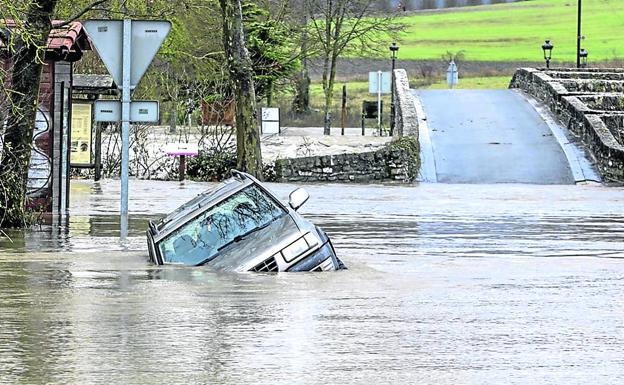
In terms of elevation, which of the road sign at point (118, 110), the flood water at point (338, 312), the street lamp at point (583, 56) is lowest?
the flood water at point (338, 312)

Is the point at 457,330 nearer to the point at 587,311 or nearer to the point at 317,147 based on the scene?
the point at 587,311

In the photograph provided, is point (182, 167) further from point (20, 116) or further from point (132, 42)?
point (132, 42)

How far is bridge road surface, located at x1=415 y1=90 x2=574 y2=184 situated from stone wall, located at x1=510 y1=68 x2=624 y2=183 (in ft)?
2.37

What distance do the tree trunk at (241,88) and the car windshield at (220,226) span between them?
1945cm

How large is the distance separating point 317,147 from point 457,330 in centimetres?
3397

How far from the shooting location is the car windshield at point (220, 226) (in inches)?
623

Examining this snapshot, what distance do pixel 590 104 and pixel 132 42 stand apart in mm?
30583

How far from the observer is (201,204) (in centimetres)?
1606

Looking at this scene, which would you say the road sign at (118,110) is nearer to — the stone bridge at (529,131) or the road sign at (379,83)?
the stone bridge at (529,131)

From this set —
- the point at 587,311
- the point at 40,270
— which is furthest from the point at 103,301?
the point at 587,311

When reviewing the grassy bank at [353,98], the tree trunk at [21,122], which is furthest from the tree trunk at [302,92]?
the tree trunk at [21,122]

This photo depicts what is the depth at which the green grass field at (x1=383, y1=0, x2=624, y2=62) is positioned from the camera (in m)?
108

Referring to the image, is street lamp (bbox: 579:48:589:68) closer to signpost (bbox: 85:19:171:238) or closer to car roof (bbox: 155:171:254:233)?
signpost (bbox: 85:19:171:238)

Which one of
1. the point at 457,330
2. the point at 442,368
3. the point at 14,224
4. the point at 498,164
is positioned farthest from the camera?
the point at 498,164
